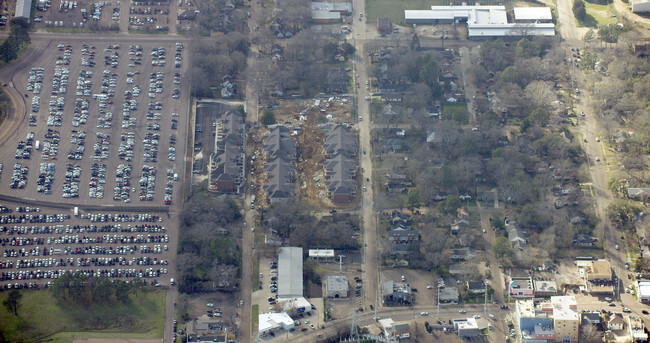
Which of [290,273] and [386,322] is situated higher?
[290,273]

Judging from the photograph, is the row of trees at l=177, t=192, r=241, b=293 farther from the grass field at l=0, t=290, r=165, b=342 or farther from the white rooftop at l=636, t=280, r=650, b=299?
the white rooftop at l=636, t=280, r=650, b=299

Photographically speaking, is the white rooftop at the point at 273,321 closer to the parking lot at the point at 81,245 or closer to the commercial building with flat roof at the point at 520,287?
the parking lot at the point at 81,245

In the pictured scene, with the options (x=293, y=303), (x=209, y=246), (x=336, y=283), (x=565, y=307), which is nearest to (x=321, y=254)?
(x=336, y=283)

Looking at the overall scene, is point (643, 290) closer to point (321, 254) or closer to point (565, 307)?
point (565, 307)

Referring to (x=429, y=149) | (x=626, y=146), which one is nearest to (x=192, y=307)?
(x=429, y=149)

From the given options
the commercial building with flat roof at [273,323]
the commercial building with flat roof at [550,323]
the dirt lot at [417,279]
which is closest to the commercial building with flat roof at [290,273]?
the commercial building with flat roof at [273,323]
